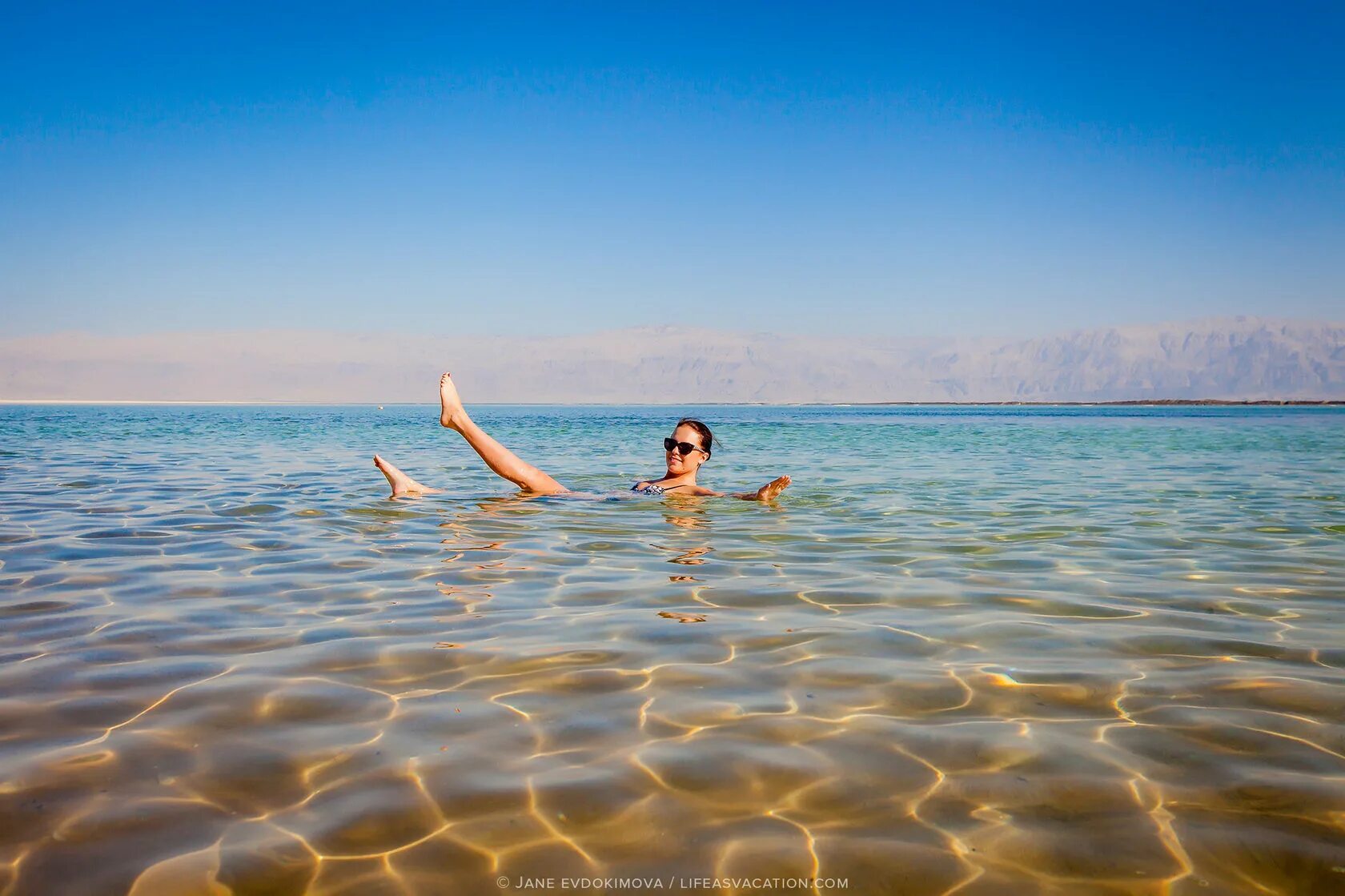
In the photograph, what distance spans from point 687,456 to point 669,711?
6.48 metres

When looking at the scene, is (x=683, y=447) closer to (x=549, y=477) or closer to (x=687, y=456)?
(x=687, y=456)

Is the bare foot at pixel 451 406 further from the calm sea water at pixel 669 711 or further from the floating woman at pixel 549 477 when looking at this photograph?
the calm sea water at pixel 669 711

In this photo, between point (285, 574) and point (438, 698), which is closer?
point (438, 698)

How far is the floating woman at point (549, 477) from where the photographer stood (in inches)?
327

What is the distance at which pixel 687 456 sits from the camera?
9602 mm

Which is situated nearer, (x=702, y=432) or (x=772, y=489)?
(x=772, y=489)

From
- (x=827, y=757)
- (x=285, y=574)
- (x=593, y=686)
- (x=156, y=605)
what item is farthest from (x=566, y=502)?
(x=827, y=757)

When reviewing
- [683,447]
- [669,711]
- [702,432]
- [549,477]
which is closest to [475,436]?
[549,477]

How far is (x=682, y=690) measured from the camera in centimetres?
340

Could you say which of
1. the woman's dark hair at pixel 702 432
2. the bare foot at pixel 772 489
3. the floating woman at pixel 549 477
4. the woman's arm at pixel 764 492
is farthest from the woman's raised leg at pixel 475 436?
A: the bare foot at pixel 772 489

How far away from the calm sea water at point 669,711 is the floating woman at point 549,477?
4.12ft

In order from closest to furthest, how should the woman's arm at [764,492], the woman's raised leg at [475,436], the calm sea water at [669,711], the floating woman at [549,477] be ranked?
1. the calm sea water at [669,711]
2. the woman's raised leg at [475,436]
3. the floating woman at [549,477]
4. the woman's arm at [764,492]

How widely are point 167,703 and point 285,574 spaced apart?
7.85 feet

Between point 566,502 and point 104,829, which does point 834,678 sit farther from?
point 566,502
